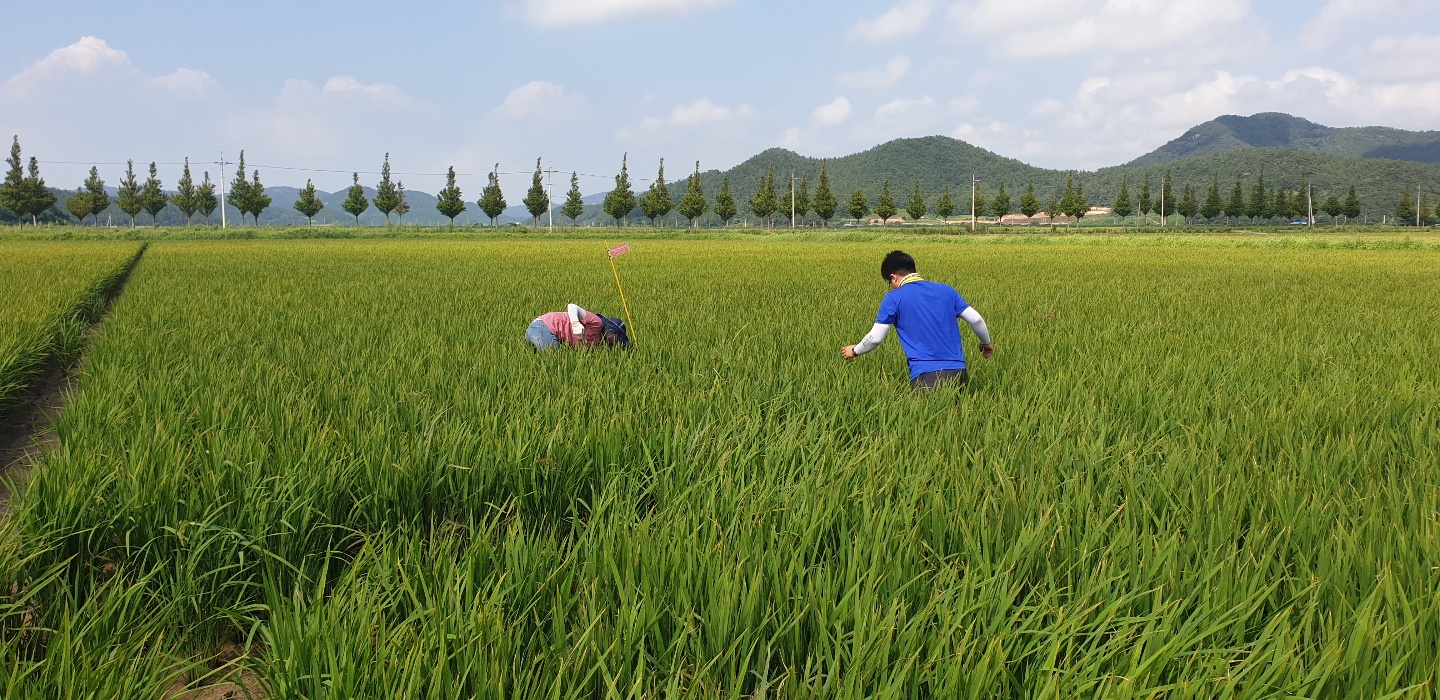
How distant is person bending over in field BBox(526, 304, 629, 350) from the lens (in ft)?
17.2

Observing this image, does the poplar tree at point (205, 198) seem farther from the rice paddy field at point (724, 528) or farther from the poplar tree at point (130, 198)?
the rice paddy field at point (724, 528)

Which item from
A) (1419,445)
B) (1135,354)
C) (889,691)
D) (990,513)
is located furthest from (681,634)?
(1135,354)

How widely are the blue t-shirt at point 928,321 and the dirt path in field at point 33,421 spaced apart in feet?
12.0

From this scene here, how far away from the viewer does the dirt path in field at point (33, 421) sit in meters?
3.48

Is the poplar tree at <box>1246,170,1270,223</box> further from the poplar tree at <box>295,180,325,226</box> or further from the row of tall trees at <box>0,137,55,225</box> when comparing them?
the row of tall trees at <box>0,137,55,225</box>

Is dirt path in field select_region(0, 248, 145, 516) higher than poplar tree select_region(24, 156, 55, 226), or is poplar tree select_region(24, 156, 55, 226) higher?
poplar tree select_region(24, 156, 55, 226)

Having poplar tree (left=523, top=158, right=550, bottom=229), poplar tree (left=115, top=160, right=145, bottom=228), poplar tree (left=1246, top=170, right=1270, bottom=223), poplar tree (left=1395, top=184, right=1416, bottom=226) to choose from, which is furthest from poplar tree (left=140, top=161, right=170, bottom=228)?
poplar tree (left=1395, top=184, right=1416, bottom=226)

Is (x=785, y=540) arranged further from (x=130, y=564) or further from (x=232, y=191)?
(x=232, y=191)

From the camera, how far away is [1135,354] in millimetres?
5266

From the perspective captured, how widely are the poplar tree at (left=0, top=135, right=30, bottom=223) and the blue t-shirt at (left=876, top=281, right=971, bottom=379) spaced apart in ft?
245

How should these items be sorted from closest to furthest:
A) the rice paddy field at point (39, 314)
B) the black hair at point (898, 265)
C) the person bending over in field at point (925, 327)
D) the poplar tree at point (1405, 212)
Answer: the person bending over in field at point (925, 327) → the black hair at point (898, 265) → the rice paddy field at point (39, 314) → the poplar tree at point (1405, 212)

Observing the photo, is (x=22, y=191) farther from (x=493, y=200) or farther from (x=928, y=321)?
(x=928, y=321)

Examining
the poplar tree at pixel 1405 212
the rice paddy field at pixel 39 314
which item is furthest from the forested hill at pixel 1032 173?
the rice paddy field at pixel 39 314

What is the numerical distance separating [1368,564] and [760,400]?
238 cm
